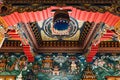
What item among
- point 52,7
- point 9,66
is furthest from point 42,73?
point 52,7

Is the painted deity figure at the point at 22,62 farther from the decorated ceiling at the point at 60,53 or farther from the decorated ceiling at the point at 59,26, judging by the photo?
the decorated ceiling at the point at 59,26

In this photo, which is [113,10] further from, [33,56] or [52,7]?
[33,56]

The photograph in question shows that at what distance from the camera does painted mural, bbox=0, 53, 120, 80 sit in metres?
9.61

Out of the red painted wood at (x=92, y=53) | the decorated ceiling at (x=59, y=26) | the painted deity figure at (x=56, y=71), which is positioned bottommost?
the painted deity figure at (x=56, y=71)

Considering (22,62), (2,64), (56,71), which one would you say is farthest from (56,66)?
(2,64)

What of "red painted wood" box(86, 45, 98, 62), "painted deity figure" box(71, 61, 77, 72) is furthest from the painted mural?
"red painted wood" box(86, 45, 98, 62)

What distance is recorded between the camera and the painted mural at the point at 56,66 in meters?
9.61

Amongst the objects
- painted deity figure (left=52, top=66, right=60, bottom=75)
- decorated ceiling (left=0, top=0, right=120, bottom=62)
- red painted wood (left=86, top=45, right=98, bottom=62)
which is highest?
decorated ceiling (left=0, top=0, right=120, bottom=62)

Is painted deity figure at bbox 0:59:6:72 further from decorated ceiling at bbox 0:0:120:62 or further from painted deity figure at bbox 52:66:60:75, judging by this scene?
painted deity figure at bbox 52:66:60:75

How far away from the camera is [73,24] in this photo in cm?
892

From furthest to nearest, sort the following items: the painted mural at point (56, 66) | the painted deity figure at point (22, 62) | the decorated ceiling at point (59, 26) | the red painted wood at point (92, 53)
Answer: the painted deity figure at point (22, 62) → the painted mural at point (56, 66) → the red painted wood at point (92, 53) → the decorated ceiling at point (59, 26)

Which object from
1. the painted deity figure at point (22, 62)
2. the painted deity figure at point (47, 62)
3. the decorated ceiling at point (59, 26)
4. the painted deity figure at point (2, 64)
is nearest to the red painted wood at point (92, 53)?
the decorated ceiling at point (59, 26)

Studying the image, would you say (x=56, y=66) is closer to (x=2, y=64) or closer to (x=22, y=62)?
(x=22, y=62)

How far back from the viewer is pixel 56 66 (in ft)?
32.1
